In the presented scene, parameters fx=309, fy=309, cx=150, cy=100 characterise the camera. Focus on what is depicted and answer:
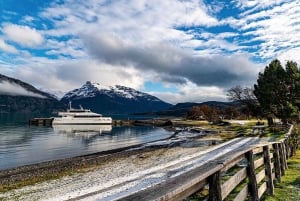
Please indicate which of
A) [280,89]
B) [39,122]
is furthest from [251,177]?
[39,122]

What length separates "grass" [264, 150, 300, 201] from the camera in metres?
10.5

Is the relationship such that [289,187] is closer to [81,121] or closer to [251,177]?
[251,177]

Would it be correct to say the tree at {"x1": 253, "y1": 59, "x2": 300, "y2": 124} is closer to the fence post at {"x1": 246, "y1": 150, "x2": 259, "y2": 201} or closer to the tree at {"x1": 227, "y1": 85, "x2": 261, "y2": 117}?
the tree at {"x1": 227, "y1": 85, "x2": 261, "y2": 117}

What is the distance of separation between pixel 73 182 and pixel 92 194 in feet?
22.0

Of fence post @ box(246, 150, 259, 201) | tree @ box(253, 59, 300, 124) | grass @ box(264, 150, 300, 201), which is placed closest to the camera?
fence post @ box(246, 150, 259, 201)

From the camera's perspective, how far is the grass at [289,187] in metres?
10.5

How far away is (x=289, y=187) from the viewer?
1202cm

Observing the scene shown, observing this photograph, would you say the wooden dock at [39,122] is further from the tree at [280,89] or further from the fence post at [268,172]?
the fence post at [268,172]

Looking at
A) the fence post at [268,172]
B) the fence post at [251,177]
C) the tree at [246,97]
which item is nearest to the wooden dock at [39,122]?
the tree at [246,97]

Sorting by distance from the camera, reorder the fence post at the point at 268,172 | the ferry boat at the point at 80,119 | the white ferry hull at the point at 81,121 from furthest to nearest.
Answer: the ferry boat at the point at 80,119, the white ferry hull at the point at 81,121, the fence post at the point at 268,172

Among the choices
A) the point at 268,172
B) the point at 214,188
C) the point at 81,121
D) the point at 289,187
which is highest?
the point at 81,121

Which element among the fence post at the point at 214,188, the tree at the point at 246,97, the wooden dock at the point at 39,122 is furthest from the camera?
the wooden dock at the point at 39,122

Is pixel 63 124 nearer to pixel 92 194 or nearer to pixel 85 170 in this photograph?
pixel 85 170

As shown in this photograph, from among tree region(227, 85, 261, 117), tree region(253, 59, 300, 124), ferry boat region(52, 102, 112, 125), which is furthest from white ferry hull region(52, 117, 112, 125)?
tree region(253, 59, 300, 124)
